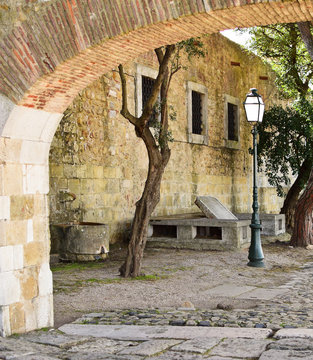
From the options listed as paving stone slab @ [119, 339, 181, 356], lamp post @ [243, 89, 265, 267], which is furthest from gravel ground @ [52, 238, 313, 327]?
paving stone slab @ [119, 339, 181, 356]

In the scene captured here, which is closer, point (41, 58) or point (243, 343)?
point (243, 343)

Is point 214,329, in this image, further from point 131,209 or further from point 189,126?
point 189,126

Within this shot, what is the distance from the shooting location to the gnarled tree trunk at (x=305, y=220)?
1244cm

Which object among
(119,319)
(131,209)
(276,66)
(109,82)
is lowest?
(119,319)

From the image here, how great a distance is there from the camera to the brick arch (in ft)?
14.0

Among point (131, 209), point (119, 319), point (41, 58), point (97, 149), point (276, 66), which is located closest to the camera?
point (41, 58)

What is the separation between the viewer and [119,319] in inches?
235

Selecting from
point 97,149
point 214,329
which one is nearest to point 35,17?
point 214,329

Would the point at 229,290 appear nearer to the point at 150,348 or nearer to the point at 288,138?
the point at 150,348

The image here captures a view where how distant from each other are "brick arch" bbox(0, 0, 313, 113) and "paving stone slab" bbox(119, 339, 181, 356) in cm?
230

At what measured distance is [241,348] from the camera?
4438mm

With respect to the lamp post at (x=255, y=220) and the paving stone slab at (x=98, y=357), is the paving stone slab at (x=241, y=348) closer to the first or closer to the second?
the paving stone slab at (x=98, y=357)

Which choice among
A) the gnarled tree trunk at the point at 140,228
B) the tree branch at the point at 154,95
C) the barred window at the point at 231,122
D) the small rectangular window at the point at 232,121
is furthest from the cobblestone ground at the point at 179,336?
the small rectangular window at the point at 232,121

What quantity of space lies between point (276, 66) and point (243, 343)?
14567 mm
